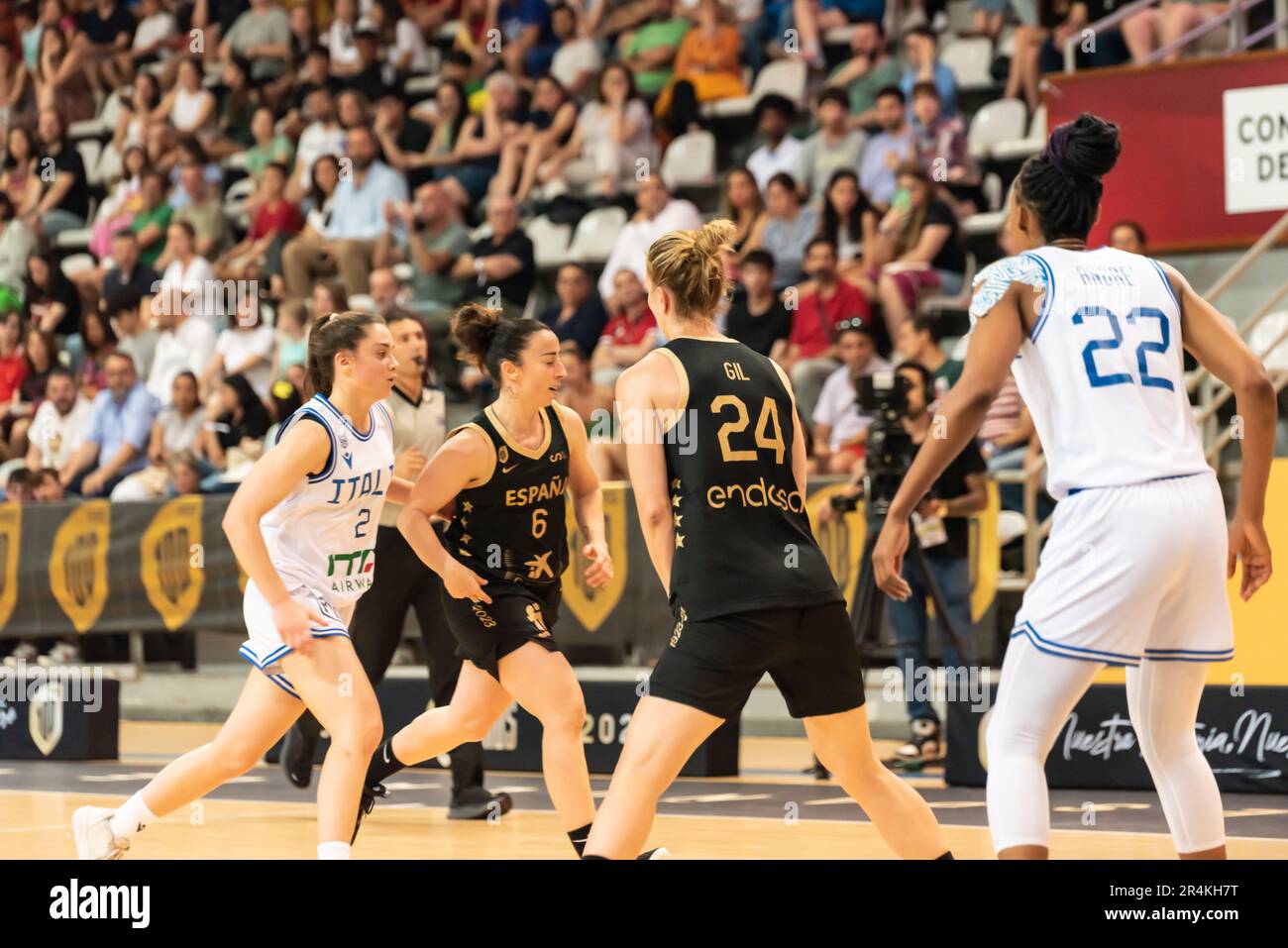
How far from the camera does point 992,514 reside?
428 inches

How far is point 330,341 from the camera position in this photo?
6301mm

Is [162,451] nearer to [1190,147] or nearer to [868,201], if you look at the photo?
[868,201]

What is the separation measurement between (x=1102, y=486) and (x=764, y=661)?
3.38 ft

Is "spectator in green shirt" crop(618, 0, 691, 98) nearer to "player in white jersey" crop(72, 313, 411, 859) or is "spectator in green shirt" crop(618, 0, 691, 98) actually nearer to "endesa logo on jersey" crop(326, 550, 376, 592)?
"player in white jersey" crop(72, 313, 411, 859)

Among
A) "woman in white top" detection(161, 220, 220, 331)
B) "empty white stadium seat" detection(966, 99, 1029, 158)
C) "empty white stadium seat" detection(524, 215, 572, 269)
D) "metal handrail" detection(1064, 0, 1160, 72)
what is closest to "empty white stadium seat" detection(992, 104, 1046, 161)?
"empty white stadium seat" detection(966, 99, 1029, 158)

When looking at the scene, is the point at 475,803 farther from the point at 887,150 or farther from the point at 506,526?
the point at 887,150

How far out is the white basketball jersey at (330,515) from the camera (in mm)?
6141

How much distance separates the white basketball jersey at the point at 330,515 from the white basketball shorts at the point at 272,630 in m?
0.06

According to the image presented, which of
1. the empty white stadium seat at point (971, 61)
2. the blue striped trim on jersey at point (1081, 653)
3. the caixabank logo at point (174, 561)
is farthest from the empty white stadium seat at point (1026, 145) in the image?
the blue striped trim on jersey at point (1081, 653)

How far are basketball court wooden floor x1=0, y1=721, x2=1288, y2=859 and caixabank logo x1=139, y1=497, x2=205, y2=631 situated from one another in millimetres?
2936

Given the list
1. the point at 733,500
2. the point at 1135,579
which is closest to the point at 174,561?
the point at 733,500

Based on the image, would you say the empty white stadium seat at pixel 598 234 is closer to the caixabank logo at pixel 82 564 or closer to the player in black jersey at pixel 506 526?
the caixabank logo at pixel 82 564
